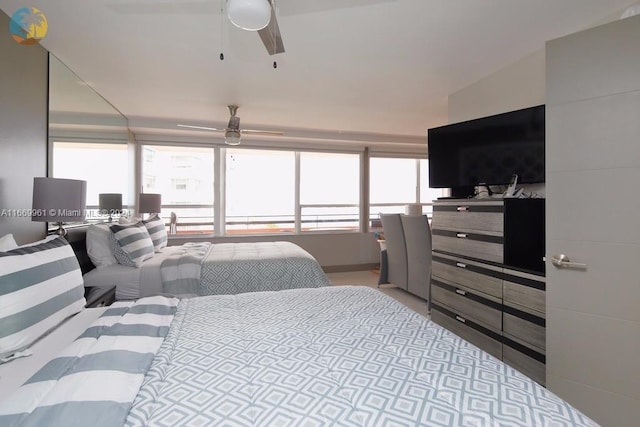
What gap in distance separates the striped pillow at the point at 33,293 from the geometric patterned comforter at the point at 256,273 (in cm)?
120

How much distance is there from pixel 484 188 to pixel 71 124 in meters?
3.95

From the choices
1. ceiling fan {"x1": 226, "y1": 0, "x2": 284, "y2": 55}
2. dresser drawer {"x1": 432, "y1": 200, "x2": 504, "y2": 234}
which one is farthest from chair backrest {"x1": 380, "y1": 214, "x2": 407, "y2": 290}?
ceiling fan {"x1": 226, "y1": 0, "x2": 284, "y2": 55}

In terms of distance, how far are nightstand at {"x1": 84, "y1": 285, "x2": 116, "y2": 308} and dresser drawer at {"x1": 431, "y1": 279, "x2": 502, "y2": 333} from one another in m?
2.84

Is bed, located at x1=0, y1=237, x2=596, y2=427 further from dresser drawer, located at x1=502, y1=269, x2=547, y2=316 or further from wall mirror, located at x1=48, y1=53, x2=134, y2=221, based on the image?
wall mirror, located at x1=48, y1=53, x2=134, y2=221

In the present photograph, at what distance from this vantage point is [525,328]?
2109 mm

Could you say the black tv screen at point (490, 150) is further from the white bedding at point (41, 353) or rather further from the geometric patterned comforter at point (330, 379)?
the white bedding at point (41, 353)

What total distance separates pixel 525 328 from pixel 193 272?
268 cm

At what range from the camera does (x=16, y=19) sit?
6.83 feet

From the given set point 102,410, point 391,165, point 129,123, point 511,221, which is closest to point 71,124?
point 129,123

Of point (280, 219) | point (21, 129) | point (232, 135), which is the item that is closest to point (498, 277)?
point (232, 135)

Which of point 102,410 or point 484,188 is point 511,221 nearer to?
point 484,188

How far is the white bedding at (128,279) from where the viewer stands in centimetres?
256

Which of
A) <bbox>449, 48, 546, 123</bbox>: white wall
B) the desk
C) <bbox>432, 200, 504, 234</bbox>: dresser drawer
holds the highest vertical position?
<bbox>449, 48, 546, 123</bbox>: white wall

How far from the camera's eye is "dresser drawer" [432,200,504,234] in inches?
92.6
